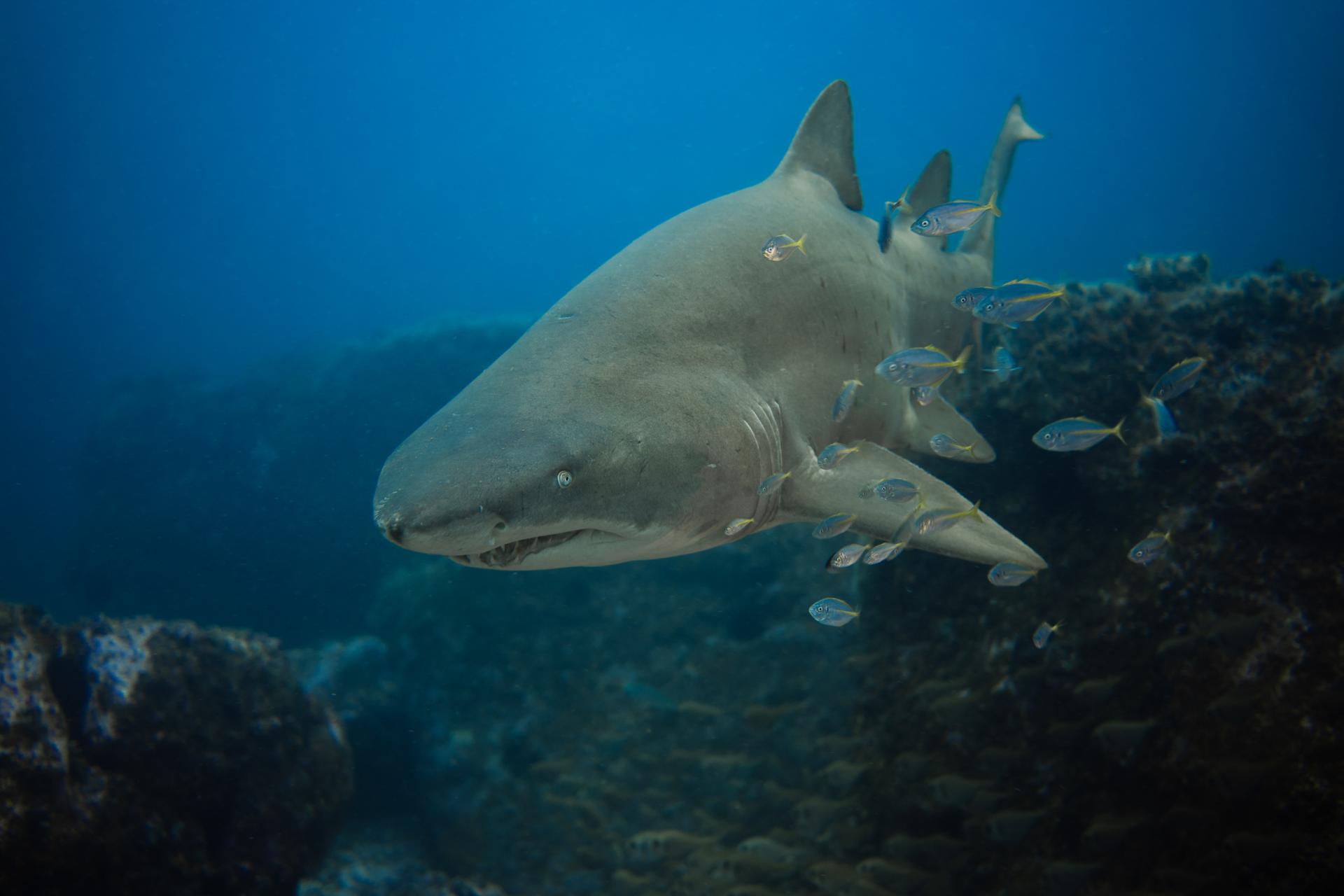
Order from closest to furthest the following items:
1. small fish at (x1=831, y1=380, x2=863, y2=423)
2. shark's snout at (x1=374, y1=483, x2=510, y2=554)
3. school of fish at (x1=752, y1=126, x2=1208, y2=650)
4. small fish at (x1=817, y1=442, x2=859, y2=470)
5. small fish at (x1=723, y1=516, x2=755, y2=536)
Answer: shark's snout at (x1=374, y1=483, x2=510, y2=554) < small fish at (x1=723, y1=516, x2=755, y2=536) < school of fish at (x1=752, y1=126, x2=1208, y2=650) < small fish at (x1=817, y1=442, x2=859, y2=470) < small fish at (x1=831, y1=380, x2=863, y2=423)

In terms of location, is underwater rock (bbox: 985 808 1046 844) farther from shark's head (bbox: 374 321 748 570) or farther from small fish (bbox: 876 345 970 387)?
shark's head (bbox: 374 321 748 570)

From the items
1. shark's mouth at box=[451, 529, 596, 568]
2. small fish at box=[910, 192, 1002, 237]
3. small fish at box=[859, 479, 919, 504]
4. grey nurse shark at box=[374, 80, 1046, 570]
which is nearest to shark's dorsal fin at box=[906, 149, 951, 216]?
grey nurse shark at box=[374, 80, 1046, 570]

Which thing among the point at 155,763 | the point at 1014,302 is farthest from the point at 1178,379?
the point at 155,763

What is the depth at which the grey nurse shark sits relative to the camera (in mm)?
2047

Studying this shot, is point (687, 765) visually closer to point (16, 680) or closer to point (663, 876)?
point (663, 876)

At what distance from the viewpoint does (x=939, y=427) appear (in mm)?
4359

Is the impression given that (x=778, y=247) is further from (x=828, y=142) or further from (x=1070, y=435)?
(x=1070, y=435)

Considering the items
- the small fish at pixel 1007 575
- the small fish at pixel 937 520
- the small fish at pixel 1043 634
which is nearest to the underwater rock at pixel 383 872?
the small fish at pixel 1043 634

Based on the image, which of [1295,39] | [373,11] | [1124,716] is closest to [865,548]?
[1124,716]

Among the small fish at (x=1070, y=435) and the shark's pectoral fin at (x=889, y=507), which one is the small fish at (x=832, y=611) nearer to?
the shark's pectoral fin at (x=889, y=507)

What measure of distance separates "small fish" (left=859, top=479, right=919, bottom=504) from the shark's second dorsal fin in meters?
2.51

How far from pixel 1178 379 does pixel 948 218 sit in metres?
1.58

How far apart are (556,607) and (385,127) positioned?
158 meters

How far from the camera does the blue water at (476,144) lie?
6228 centimetres
